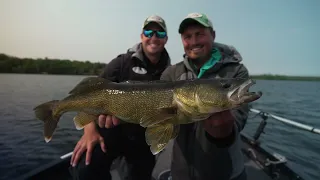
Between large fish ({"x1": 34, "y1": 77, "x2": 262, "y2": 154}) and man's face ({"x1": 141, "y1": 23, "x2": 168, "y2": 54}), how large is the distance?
120 centimetres

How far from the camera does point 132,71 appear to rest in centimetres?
407

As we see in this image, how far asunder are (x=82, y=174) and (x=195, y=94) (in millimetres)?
2347

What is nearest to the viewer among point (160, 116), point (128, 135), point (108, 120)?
point (160, 116)

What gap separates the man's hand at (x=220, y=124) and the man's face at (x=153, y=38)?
192cm

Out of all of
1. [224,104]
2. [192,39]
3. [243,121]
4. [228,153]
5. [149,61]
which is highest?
[192,39]

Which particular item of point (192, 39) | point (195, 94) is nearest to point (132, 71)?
point (192, 39)

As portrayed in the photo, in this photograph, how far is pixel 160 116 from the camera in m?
2.72

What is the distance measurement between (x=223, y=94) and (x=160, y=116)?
2.66 feet

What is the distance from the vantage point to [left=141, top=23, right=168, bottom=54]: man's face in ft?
13.4

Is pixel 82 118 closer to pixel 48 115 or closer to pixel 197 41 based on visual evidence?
pixel 48 115

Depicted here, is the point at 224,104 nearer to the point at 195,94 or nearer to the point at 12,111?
the point at 195,94

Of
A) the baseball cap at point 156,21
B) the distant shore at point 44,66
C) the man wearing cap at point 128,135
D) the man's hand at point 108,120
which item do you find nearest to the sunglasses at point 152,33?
the man wearing cap at point 128,135

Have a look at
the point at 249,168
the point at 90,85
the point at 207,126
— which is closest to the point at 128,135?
the point at 90,85

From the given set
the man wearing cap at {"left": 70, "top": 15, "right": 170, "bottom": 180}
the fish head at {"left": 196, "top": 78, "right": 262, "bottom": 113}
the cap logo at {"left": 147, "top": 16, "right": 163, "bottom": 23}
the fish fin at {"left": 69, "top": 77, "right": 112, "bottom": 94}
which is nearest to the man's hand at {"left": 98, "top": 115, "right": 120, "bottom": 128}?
the man wearing cap at {"left": 70, "top": 15, "right": 170, "bottom": 180}
